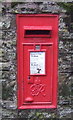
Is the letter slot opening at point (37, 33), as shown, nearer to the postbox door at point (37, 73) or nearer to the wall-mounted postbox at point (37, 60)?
the wall-mounted postbox at point (37, 60)

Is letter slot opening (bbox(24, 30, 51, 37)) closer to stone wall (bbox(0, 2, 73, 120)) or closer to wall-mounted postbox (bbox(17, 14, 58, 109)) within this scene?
wall-mounted postbox (bbox(17, 14, 58, 109))

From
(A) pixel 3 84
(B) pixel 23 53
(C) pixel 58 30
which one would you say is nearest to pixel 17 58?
(B) pixel 23 53

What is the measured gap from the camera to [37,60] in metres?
4.30

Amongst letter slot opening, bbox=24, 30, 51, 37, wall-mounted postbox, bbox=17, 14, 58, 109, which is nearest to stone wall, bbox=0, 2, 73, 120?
wall-mounted postbox, bbox=17, 14, 58, 109

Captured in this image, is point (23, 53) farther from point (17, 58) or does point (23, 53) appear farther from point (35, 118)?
point (35, 118)

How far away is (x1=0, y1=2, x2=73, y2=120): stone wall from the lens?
4.22 metres

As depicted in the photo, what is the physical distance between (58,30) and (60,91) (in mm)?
932

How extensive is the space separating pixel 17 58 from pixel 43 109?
89cm

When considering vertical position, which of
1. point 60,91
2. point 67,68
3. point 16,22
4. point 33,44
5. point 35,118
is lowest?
point 35,118

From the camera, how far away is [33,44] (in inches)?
168

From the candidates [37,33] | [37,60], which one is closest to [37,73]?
[37,60]

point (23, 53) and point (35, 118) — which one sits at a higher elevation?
point (23, 53)

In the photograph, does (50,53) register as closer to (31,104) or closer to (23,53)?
(23,53)

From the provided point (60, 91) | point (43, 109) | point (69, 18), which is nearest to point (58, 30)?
point (69, 18)
